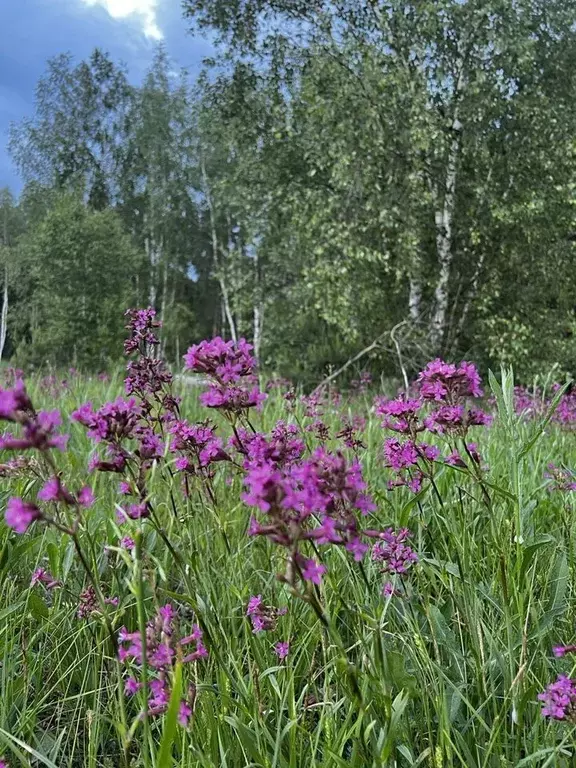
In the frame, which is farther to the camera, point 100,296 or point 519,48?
point 100,296

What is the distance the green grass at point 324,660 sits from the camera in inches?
35.6

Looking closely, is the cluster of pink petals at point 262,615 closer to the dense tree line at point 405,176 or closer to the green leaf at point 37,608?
the green leaf at point 37,608

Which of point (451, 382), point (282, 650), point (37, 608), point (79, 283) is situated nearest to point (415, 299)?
point (451, 382)

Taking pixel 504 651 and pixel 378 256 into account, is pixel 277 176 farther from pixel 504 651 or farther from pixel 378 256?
pixel 504 651

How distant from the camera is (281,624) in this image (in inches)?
55.7

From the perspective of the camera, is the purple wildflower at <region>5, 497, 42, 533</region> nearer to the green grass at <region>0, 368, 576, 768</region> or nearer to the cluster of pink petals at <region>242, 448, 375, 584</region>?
the green grass at <region>0, 368, 576, 768</region>

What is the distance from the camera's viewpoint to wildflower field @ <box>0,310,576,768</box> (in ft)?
2.45

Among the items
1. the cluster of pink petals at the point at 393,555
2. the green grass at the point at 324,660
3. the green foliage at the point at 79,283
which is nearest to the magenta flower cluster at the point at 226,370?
the green grass at the point at 324,660

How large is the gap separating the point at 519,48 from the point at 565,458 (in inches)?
377

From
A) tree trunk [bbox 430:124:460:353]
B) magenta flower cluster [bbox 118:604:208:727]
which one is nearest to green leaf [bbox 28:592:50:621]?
magenta flower cluster [bbox 118:604:208:727]

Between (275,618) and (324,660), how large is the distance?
0.14 m

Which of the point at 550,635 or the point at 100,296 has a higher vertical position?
the point at 100,296

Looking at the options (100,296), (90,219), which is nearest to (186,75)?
(90,219)

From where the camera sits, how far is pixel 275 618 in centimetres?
127
